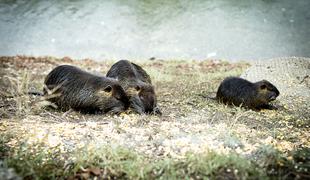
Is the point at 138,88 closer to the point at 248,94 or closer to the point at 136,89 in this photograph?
the point at 136,89

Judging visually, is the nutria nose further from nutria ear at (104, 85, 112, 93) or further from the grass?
nutria ear at (104, 85, 112, 93)

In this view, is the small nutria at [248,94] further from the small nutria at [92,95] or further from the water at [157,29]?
the water at [157,29]

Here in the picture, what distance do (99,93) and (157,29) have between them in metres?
7.62

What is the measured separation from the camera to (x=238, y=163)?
2629 mm

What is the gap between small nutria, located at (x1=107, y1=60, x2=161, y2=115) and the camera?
495 centimetres

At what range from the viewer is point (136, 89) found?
16.7 ft

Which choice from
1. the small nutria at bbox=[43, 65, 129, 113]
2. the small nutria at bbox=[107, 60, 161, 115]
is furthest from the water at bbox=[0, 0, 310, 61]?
the small nutria at bbox=[43, 65, 129, 113]

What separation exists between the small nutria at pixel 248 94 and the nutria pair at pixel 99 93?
130 centimetres

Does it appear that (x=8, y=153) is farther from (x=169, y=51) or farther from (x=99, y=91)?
(x=169, y=51)

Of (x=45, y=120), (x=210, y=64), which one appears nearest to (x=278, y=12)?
(x=210, y=64)

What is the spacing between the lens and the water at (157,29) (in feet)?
38.2

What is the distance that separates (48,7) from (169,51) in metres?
3.87

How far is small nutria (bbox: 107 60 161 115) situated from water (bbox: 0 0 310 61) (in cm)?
610

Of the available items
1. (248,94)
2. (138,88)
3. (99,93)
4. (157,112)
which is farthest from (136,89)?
(248,94)
